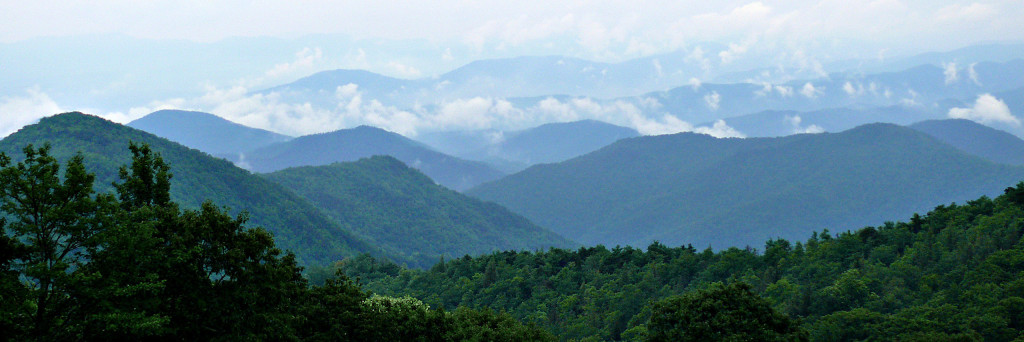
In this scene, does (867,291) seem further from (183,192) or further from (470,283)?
(183,192)

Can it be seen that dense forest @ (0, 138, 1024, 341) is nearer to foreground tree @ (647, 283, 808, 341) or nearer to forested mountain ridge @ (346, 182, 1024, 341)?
foreground tree @ (647, 283, 808, 341)

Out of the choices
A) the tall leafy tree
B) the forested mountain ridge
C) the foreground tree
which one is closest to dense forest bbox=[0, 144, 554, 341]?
the tall leafy tree

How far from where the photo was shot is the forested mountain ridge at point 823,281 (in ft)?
177

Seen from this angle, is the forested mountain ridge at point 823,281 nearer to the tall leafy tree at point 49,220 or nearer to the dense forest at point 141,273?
the dense forest at point 141,273

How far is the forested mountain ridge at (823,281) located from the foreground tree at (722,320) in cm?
287

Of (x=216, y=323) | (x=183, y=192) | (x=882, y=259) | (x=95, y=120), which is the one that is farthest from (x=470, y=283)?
(x=95, y=120)

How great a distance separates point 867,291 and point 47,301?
62288 mm

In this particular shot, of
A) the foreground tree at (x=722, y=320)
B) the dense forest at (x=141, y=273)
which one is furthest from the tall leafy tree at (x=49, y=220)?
the foreground tree at (x=722, y=320)

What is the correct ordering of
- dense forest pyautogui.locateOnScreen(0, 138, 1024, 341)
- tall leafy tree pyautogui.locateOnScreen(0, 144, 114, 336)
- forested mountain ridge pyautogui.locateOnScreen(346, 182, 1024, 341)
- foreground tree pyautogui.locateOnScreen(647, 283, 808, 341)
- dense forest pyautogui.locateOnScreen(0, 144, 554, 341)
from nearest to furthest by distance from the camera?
tall leafy tree pyautogui.locateOnScreen(0, 144, 114, 336), dense forest pyautogui.locateOnScreen(0, 144, 554, 341), dense forest pyautogui.locateOnScreen(0, 138, 1024, 341), foreground tree pyautogui.locateOnScreen(647, 283, 808, 341), forested mountain ridge pyautogui.locateOnScreen(346, 182, 1024, 341)

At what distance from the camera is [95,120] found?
189 metres

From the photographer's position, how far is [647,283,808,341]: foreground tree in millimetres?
35875

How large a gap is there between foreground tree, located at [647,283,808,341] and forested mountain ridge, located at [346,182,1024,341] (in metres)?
2.87

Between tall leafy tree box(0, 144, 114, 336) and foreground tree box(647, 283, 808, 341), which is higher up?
tall leafy tree box(0, 144, 114, 336)

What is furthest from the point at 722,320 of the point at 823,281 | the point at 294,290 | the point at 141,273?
the point at 823,281
